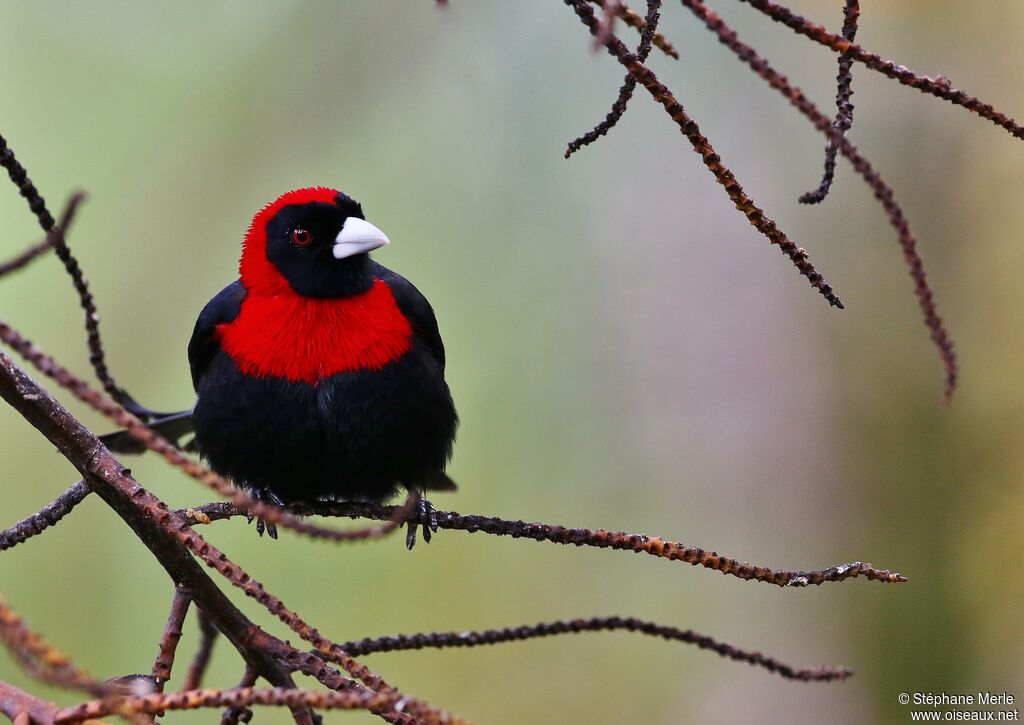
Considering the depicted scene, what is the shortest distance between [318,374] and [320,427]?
136 millimetres

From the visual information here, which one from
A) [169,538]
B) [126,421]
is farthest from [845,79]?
[169,538]

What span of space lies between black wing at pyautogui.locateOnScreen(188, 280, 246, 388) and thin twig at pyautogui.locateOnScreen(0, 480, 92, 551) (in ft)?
4.57

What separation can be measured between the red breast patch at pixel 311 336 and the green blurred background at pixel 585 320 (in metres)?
2.01

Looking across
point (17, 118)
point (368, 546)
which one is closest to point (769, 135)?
point (368, 546)

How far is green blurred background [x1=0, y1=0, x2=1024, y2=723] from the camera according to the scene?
484 centimetres

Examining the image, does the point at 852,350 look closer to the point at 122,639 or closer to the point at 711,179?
the point at 711,179

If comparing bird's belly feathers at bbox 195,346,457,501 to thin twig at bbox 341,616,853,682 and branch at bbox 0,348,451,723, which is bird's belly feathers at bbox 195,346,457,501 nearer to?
thin twig at bbox 341,616,853,682

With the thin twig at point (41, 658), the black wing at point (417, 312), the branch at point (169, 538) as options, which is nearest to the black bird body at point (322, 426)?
the black wing at point (417, 312)

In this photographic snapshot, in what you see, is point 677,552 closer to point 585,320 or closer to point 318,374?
point 318,374

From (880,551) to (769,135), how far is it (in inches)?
73.0

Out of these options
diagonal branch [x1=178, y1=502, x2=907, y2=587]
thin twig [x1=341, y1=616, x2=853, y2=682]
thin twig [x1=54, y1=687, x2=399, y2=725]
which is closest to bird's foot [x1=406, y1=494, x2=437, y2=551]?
thin twig [x1=341, y1=616, x2=853, y2=682]

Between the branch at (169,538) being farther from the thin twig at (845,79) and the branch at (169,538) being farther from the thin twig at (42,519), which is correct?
the thin twig at (845,79)

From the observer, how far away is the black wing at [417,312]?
10.4 feet

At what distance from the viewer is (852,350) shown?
5031 mm
